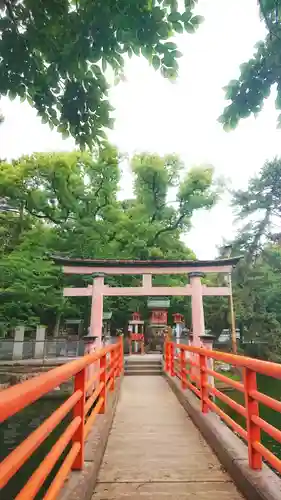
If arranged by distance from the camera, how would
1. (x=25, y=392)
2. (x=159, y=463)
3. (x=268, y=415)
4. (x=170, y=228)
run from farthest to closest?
(x=170, y=228) < (x=268, y=415) < (x=159, y=463) < (x=25, y=392)

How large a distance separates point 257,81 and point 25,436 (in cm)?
850

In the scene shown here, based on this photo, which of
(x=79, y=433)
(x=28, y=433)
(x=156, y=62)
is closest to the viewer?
(x=79, y=433)

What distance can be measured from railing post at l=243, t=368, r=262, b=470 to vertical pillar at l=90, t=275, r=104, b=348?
906 cm

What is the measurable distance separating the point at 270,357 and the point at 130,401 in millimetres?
18563

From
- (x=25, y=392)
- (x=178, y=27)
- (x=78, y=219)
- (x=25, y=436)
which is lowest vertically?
(x=25, y=436)

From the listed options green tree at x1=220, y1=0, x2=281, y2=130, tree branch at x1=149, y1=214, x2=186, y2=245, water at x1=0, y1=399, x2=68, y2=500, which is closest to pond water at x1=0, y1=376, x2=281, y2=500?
water at x1=0, y1=399, x2=68, y2=500

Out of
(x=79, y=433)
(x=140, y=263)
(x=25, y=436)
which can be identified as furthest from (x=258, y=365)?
(x=140, y=263)

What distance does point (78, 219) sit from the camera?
17.6 meters

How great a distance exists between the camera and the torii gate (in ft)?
38.4

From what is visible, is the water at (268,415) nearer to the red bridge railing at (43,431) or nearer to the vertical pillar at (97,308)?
the vertical pillar at (97,308)

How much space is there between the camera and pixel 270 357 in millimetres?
22203

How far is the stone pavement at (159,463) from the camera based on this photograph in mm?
2527

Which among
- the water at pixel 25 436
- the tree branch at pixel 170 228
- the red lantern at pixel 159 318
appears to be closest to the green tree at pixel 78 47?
the water at pixel 25 436

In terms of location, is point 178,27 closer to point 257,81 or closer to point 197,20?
point 197,20
